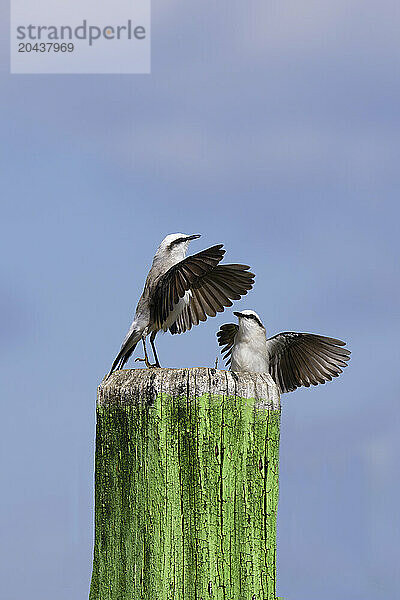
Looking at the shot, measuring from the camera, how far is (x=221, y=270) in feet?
17.6

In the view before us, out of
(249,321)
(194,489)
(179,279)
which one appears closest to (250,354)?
(249,321)

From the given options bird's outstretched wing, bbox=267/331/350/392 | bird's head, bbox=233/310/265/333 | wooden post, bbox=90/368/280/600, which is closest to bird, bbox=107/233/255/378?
bird's head, bbox=233/310/265/333

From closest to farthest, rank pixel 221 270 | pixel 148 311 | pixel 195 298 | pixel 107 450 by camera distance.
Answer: pixel 107 450 → pixel 221 270 → pixel 195 298 → pixel 148 311

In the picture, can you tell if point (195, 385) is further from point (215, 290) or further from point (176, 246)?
point (176, 246)

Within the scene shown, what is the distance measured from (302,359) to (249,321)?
2.20ft

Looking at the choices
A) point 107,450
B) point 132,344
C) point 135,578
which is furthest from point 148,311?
point 135,578

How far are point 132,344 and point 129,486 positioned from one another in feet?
7.69

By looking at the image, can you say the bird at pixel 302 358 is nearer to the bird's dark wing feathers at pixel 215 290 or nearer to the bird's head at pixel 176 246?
the bird's dark wing feathers at pixel 215 290

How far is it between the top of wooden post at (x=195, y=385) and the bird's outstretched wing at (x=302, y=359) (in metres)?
2.30

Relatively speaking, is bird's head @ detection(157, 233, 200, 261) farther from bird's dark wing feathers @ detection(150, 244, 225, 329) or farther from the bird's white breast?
the bird's white breast

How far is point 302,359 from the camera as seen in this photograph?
639 centimetres

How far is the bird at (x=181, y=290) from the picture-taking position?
17.6 feet

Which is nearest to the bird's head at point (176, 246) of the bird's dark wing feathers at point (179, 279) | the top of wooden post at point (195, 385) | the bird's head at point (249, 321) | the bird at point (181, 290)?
the bird at point (181, 290)

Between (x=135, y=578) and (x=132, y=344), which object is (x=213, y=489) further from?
(x=132, y=344)
